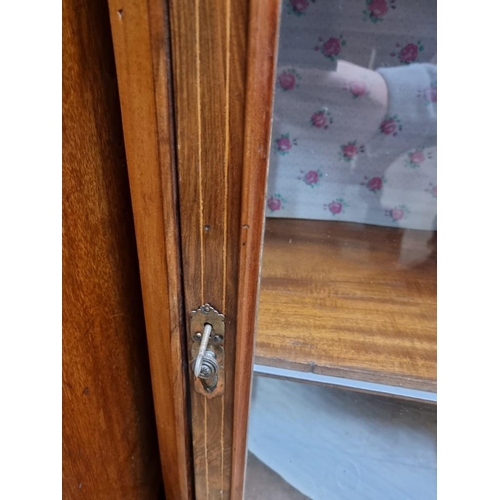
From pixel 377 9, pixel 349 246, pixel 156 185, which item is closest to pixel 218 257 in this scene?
pixel 156 185

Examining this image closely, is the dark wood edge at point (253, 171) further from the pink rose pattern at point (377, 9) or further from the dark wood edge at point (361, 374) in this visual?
the pink rose pattern at point (377, 9)

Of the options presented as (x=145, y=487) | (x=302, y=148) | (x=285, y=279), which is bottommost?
(x=145, y=487)

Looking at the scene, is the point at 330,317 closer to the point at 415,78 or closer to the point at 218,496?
the point at 218,496

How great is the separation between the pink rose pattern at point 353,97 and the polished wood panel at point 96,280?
1.69ft

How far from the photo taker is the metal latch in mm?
343

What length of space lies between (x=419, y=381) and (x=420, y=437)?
0.24 meters

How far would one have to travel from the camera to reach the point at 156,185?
0.29m

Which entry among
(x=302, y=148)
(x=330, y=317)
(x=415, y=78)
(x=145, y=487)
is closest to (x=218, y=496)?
(x=145, y=487)

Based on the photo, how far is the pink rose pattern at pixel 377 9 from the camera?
69 cm

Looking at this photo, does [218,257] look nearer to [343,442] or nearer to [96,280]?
[96,280]

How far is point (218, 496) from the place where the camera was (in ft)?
1.55

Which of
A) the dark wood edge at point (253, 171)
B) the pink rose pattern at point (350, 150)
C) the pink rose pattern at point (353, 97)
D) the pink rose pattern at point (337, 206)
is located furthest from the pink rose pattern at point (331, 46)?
the dark wood edge at point (253, 171)

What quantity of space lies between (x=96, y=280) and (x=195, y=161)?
13 centimetres

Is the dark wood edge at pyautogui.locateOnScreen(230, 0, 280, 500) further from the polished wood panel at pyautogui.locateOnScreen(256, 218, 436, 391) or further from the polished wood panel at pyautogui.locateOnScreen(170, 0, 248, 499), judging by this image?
the polished wood panel at pyautogui.locateOnScreen(256, 218, 436, 391)
